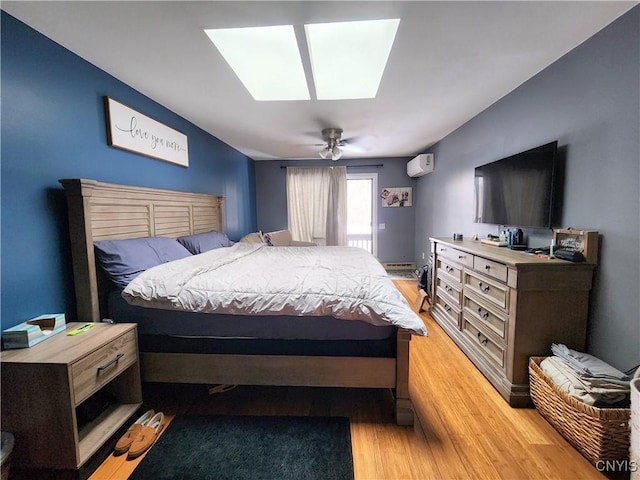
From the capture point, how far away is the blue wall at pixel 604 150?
4.59 ft

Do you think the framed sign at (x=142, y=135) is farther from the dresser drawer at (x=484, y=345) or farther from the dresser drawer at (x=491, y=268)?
the dresser drawer at (x=484, y=345)

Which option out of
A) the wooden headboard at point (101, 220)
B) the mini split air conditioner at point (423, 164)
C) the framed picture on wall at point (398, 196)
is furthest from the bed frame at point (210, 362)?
the framed picture on wall at point (398, 196)

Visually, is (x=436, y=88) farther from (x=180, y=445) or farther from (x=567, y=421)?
(x=180, y=445)

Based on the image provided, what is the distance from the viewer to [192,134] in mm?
3064

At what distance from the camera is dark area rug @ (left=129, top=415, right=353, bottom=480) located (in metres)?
1.28

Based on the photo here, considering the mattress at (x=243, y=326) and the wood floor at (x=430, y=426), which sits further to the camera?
the mattress at (x=243, y=326)

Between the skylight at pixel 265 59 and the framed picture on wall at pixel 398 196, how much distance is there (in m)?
3.25

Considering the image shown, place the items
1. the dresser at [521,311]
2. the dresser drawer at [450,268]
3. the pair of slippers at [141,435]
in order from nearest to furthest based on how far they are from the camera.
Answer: the pair of slippers at [141,435], the dresser at [521,311], the dresser drawer at [450,268]

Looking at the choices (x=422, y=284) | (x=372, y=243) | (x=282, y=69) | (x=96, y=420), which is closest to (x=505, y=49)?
(x=282, y=69)

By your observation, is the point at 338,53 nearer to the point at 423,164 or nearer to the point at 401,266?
the point at 423,164

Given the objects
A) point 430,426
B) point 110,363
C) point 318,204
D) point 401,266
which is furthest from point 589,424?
point 318,204

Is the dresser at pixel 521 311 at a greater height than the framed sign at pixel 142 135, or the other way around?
the framed sign at pixel 142 135

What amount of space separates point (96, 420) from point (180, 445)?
502 millimetres

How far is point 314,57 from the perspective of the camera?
2.08 metres
